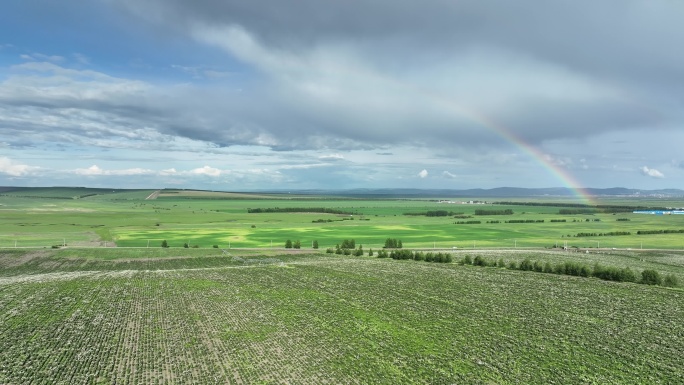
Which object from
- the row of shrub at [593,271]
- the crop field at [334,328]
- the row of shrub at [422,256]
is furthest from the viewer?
the row of shrub at [422,256]

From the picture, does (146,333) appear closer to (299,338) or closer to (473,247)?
(299,338)

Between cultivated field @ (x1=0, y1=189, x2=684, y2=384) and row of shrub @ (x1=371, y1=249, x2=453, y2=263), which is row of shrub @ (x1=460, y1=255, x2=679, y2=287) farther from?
row of shrub @ (x1=371, y1=249, x2=453, y2=263)

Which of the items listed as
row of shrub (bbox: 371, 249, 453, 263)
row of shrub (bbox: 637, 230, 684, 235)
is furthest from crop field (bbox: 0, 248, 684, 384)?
row of shrub (bbox: 637, 230, 684, 235)

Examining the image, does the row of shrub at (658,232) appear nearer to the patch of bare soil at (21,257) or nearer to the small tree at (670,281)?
the small tree at (670,281)

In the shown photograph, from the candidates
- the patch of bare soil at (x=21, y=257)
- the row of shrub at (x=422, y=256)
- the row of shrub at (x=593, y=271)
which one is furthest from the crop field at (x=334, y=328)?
the row of shrub at (x=422, y=256)

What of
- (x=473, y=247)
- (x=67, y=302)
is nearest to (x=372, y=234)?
(x=473, y=247)

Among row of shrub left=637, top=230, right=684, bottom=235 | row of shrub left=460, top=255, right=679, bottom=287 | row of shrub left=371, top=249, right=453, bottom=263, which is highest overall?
row of shrub left=637, top=230, right=684, bottom=235

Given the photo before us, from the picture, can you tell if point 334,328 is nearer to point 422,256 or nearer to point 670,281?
point 670,281

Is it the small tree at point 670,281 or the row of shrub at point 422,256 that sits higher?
the small tree at point 670,281

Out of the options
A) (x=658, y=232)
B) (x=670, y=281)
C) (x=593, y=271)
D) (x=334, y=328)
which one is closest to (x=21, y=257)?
(x=334, y=328)
